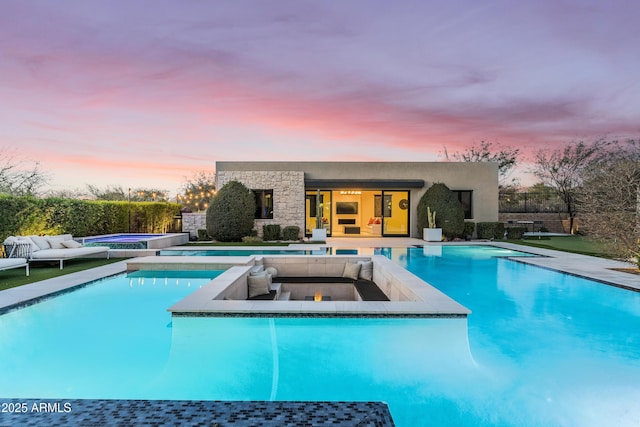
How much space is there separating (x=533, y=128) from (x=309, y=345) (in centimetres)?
2157

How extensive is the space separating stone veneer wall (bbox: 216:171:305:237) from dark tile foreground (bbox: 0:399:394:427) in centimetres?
1775

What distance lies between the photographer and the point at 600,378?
4.25 m

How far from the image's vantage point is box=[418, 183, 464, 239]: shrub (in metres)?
18.4

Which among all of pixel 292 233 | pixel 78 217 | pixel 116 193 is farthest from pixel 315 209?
pixel 116 193

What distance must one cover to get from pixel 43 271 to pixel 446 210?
1569 centimetres

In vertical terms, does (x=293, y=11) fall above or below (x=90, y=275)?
above

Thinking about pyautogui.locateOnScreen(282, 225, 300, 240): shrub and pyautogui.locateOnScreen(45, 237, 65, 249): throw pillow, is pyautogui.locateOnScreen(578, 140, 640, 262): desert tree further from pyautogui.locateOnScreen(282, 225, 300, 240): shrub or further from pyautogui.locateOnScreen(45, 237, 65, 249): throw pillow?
pyautogui.locateOnScreen(45, 237, 65, 249): throw pillow

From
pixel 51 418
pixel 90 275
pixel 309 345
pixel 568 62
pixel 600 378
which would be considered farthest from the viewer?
pixel 568 62

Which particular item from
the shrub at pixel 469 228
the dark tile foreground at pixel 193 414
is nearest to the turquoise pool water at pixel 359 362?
the dark tile foreground at pixel 193 414

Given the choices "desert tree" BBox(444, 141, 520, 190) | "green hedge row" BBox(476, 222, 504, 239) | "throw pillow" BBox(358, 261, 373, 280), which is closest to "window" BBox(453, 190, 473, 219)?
"green hedge row" BBox(476, 222, 504, 239)

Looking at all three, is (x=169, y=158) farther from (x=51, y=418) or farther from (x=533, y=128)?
(x=51, y=418)

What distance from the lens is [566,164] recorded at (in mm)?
26906

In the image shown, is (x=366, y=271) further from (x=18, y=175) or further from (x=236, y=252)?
(x=18, y=175)

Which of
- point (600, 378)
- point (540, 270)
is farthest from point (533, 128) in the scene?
point (600, 378)
